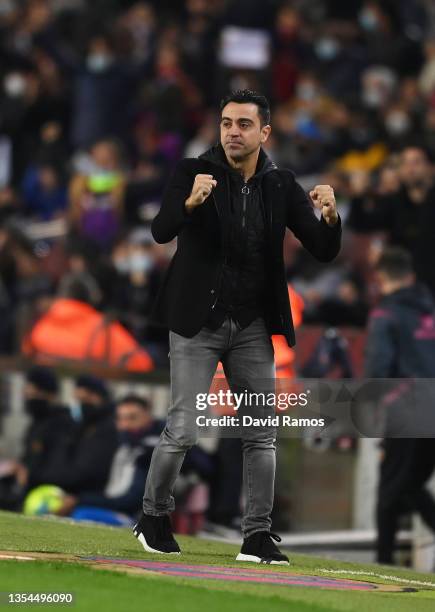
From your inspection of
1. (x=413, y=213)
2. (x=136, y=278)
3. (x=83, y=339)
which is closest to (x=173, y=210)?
(x=413, y=213)

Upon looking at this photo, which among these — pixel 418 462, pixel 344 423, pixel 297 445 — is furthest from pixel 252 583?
pixel 297 445

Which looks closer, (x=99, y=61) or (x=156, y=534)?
(x=156, y=534)

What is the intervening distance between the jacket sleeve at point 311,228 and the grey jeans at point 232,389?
404mm

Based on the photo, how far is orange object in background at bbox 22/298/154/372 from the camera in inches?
532

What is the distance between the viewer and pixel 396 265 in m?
10.5

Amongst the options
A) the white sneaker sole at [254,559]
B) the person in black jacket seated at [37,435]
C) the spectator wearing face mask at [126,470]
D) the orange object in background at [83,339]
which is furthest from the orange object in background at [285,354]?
the white sneaker sole at [254,559]

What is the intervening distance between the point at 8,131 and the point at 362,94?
156 inches

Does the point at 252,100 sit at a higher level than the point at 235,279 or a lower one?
higher

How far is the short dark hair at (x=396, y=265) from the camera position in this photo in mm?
10445

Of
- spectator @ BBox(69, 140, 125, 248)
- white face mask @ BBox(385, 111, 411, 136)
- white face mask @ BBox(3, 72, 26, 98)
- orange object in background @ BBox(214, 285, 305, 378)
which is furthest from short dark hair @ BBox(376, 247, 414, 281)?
white face mask @ BBox(3, 72, 26, 98)

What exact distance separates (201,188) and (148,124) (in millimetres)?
11141

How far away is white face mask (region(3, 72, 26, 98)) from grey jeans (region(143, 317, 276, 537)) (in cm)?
1156

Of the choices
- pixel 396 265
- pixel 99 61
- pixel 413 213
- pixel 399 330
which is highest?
pixel 99 61

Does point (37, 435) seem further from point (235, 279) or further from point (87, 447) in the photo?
point (235, 279)
